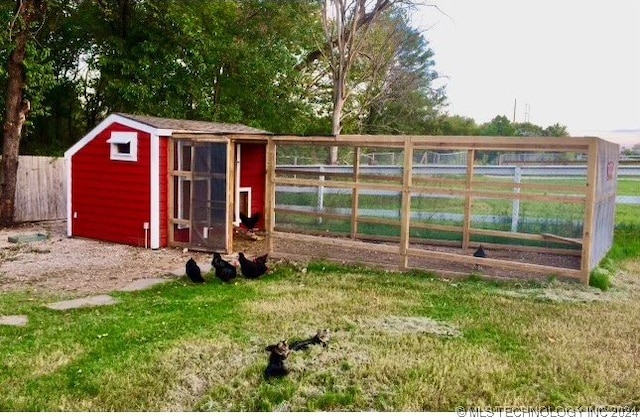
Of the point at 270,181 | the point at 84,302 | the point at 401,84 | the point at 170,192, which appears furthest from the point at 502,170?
the point at 401,84

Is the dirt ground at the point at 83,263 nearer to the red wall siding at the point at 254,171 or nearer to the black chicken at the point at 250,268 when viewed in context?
the black chicken at the point at 250,268

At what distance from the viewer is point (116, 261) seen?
27.4 feet

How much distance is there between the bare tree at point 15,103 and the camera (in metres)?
11.4

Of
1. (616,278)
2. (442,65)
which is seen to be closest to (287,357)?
(616,278)

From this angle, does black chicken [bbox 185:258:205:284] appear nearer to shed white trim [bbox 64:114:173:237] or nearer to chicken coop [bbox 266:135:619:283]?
chicken coop [bbox 266:135:619:283]

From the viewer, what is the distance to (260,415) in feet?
11.0

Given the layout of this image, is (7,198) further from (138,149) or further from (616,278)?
(616,278)

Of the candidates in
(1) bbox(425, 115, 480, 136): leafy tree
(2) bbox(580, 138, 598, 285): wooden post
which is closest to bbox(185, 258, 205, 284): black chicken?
(2) bbox(580, 138, 598, 285): wooden post

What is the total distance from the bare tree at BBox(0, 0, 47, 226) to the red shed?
2.10 meters

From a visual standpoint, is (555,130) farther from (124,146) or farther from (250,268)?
(250,268)

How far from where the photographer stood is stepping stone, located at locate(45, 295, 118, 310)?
583cm

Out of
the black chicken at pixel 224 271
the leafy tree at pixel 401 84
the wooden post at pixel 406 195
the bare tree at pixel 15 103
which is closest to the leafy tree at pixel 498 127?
the leafy tree at pixel 401 84

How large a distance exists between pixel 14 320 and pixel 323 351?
300 centimetres

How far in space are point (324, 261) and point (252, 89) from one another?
9622 millimetres
